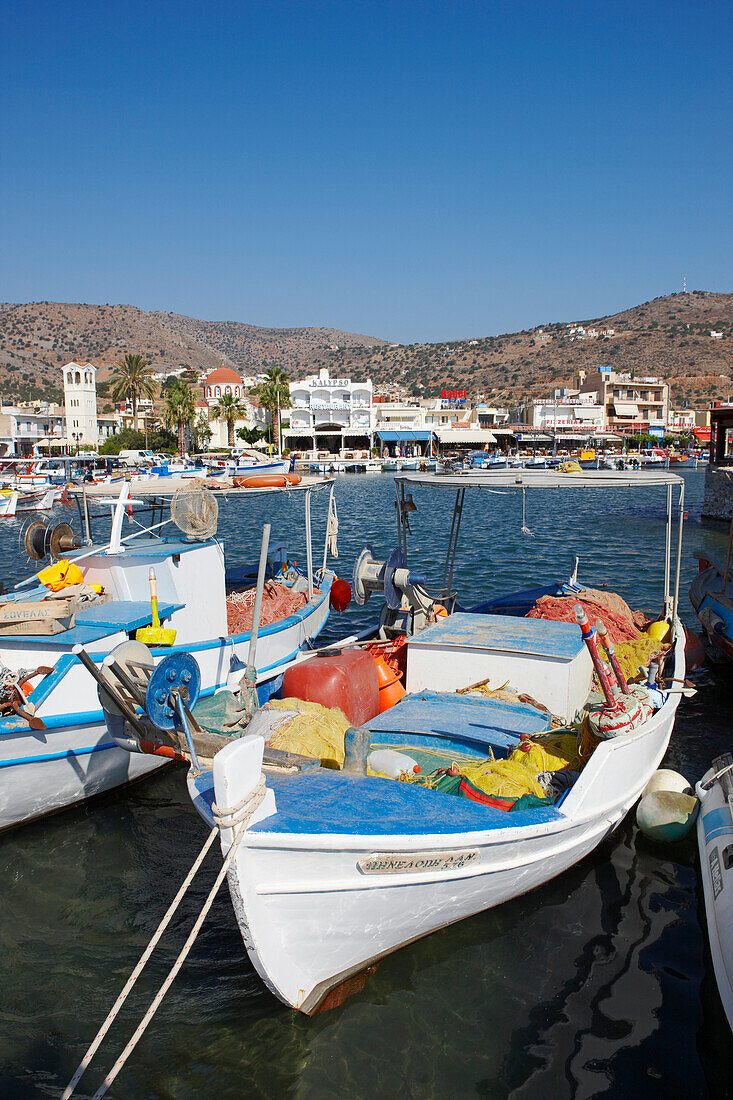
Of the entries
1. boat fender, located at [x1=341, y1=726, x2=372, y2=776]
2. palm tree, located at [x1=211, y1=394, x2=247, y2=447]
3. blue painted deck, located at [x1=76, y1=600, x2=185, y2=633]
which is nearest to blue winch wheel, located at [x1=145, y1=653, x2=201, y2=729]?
boat fender, located at [x1=341, y1=726, x2=372, y2=776]

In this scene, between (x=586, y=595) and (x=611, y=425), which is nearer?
(x=586, y=595)

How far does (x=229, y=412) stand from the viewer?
88250 mm

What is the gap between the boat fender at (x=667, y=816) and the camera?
26.9 ft

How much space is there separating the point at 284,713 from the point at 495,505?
4722cm

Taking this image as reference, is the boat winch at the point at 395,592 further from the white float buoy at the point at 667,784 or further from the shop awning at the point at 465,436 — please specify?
the shop awning at the point at 465,436

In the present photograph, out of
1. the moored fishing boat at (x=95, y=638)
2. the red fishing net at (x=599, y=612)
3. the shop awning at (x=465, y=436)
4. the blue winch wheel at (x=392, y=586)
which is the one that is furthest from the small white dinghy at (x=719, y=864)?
the shop awning at (x=465, y=436)

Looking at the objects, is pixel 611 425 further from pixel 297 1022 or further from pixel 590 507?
pixel 297 1022

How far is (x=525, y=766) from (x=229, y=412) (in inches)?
3354

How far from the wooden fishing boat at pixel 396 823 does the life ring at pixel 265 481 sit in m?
4.82

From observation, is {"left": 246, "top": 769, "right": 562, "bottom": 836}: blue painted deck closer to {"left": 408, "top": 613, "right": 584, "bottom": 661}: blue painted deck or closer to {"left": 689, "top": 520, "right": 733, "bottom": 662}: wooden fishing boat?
{"left": 408, "top": 613, "right": 584, "bottom": 661}: blue painted deck

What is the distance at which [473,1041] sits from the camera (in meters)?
5.59

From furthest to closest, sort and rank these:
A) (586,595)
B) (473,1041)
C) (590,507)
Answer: (590,507) < (586,595) < (473,1041)

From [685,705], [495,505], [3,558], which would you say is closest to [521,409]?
[495,505]

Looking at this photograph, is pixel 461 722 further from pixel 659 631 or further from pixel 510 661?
pixel 659 631
